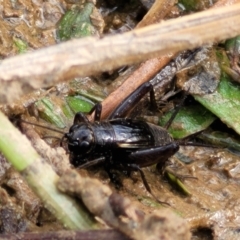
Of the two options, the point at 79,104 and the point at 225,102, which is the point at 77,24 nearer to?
the point at 79,104

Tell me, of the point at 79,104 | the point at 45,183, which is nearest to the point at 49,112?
the point at 79,104

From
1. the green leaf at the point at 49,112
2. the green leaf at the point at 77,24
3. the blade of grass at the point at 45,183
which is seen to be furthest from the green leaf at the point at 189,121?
the blade of grass at the point at 45,183

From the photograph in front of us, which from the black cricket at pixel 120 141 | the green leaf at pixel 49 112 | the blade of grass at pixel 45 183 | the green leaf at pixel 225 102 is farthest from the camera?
the green leaf at pixel 225 102

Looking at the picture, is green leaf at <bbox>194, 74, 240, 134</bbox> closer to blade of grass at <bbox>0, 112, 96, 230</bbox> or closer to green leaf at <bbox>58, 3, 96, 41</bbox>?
green leaf at <bbox>58, 3, 96, 41</bbox>

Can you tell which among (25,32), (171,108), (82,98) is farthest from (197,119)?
(25,32)

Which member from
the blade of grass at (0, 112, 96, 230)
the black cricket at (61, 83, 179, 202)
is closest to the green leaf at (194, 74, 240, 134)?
the black cricket at (61, 83, 179, 202)

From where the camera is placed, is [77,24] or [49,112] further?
[77,24]

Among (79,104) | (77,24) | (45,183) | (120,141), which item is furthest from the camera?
(77,24)

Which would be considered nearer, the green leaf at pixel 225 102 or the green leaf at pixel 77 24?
the green leaf at pixel 225 102

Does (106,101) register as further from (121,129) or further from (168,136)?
(168,136)

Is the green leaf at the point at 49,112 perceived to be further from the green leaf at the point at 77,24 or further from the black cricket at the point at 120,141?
the green leaf at the point at 77,24
